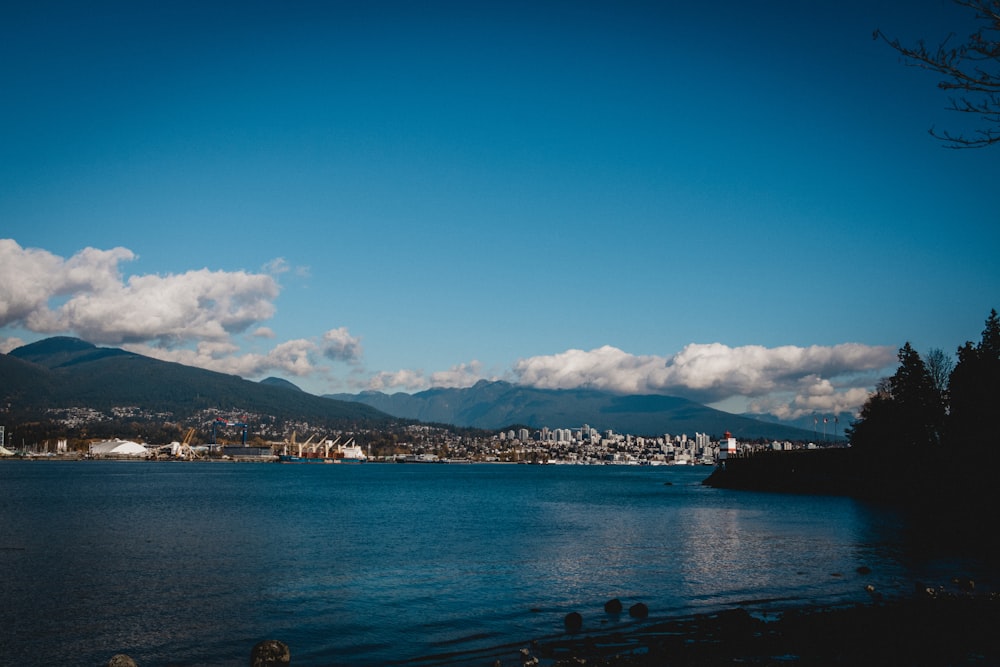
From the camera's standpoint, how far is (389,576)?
108 ft

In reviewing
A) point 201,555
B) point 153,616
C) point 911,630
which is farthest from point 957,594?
point 201,555

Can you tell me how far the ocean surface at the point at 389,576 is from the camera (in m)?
22.3

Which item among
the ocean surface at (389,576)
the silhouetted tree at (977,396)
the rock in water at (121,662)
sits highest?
the silhouetted tree at (977,396)

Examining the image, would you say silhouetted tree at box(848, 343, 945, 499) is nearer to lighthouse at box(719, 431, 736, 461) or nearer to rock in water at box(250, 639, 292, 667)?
lighthouse at box(719, 431, 736, 461)

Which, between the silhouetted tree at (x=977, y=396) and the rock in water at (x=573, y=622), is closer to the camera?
the rock in water at (x=573, y=622)

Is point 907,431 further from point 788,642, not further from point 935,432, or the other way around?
point 788,642

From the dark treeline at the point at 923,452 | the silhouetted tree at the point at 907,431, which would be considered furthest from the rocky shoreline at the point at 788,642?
the silhouetted tree at the point at 907,431

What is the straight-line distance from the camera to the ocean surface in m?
22.3

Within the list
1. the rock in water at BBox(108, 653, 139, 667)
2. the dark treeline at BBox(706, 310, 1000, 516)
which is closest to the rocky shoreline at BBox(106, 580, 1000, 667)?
the rock in water at BBox(108, 653, 139, 667)

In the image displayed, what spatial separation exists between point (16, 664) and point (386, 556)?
21.0m

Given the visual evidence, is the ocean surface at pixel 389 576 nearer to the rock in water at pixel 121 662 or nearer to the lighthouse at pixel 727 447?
the rock in water at pixel 121 662

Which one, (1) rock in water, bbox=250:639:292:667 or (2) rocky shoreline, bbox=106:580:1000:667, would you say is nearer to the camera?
(2) rocky shoreline, bbox=106:580:1000:667

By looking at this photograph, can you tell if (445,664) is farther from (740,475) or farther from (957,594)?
(740,475)

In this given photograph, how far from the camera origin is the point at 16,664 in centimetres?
1981
